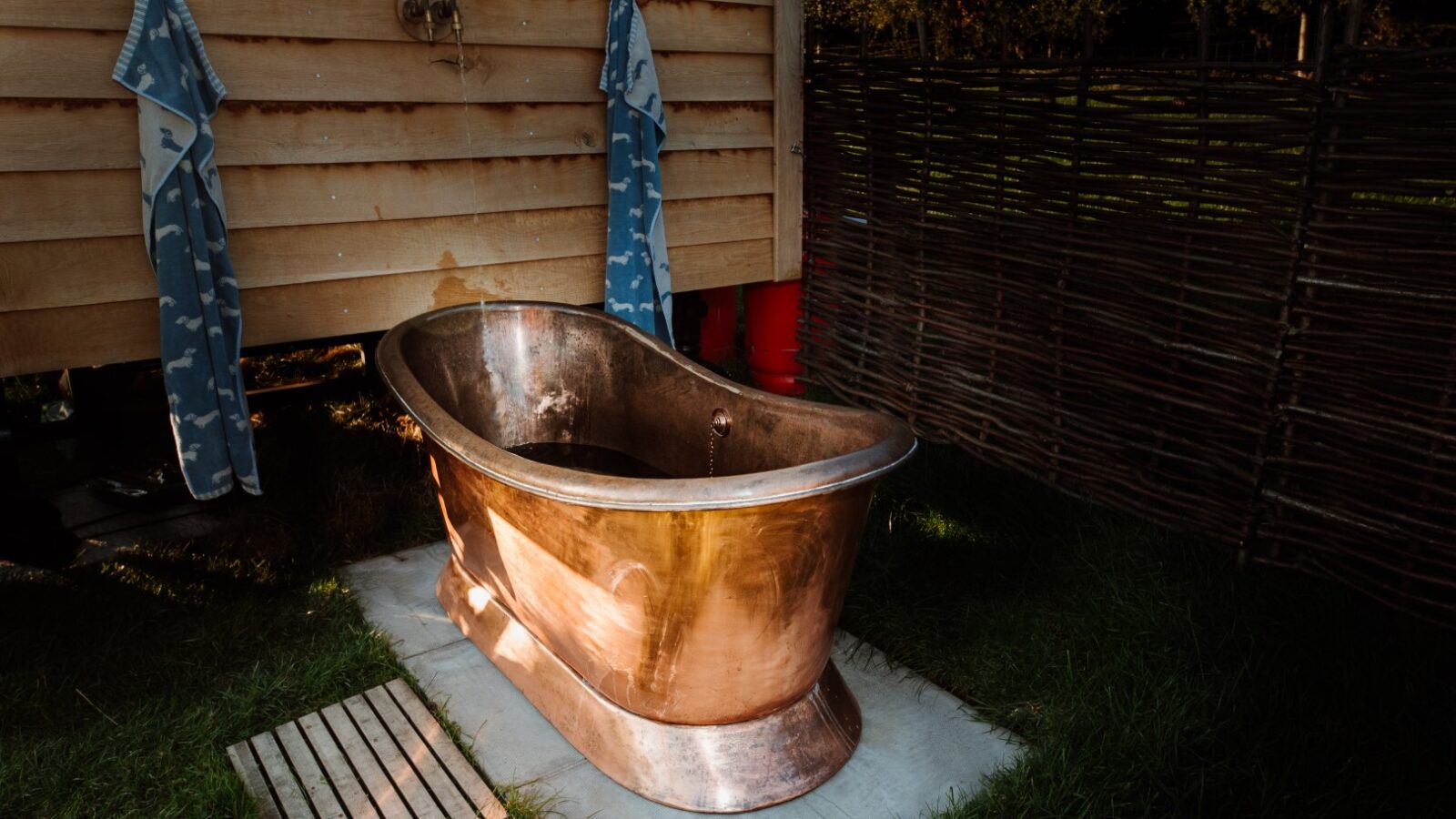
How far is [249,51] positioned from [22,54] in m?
0.53

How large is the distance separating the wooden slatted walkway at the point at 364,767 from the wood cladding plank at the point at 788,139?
2377 millimetres

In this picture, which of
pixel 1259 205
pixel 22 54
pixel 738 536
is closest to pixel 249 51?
pixel 22 54

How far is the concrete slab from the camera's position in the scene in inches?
82.8

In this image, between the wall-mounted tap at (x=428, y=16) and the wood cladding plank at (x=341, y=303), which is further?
the wall-mounted tap at (x=428, y=16)

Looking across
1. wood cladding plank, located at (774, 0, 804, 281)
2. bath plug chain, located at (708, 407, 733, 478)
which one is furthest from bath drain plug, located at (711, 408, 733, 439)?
wood cladding plank, located at (774, 0, 804, 281)

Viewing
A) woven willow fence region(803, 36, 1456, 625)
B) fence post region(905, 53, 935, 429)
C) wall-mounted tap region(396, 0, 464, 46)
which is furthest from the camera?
fence post region(905, 53, 935, 429)

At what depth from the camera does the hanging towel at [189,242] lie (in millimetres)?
2555

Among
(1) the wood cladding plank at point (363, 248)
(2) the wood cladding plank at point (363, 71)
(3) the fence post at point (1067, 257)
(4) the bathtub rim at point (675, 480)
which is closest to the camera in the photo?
(4) the bathtub rim at point (675, 480)

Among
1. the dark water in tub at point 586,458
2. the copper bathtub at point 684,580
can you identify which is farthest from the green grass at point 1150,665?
the dark water in tub at point 586,458

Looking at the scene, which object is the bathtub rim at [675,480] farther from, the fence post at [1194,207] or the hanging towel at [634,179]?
the hanging towel at [634,179]

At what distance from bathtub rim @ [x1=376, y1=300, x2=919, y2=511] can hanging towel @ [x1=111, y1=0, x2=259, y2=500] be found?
27.2 inches

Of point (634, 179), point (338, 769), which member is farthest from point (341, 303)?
point (338, 769)

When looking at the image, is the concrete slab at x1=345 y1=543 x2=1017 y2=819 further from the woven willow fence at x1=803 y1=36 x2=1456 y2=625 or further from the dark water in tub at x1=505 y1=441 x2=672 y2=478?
the woven willow fence at x1=803 y1=36 x2=1456 y2=625

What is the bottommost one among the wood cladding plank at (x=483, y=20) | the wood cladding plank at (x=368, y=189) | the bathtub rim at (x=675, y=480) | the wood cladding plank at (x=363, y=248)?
the bathtub rim at (x=675, y=480)
